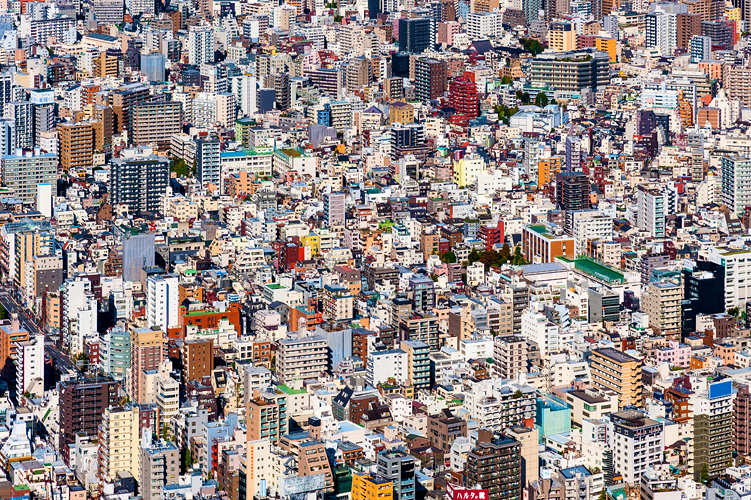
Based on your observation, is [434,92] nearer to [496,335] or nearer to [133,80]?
[133,80]

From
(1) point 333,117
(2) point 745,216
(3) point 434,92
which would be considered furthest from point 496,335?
(3) point 434,92

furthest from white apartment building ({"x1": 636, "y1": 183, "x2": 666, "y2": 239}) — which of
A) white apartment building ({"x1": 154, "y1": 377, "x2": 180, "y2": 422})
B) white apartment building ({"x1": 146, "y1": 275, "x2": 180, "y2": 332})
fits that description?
white apartment building ({"x1": 154, "y1": 377, "x2": 180, "y2": 422})

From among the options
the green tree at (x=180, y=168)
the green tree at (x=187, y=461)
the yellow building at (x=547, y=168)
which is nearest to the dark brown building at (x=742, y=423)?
the green tree at (x=187, y=461)

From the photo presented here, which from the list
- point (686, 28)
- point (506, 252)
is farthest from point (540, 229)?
point (686, 28)

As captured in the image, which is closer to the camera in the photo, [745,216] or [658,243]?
[658,243]

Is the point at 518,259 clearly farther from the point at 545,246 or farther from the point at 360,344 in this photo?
the point at 360,344

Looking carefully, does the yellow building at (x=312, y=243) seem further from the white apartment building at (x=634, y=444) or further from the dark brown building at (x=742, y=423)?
the dark brown building at (x=742, y=423)
